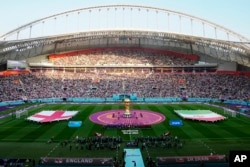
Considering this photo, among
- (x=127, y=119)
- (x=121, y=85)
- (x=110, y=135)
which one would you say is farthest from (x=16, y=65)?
(x=110, y=135)

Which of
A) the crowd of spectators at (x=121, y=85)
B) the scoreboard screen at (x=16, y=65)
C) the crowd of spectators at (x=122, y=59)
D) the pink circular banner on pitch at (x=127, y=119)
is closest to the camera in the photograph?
the pink circular banner on pitch at (x=127, y=119)

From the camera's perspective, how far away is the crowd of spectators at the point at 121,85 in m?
78.1

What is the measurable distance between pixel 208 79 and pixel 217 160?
62.6 m

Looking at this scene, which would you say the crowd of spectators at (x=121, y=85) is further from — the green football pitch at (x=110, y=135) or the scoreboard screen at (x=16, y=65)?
the green football pitch at (x=110, y=135)

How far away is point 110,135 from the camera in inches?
1478

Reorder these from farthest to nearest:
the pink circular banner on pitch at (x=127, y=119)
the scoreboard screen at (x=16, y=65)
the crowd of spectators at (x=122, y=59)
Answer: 1. the crowd of spectators at (x=122, y=59)
2. the scoreboard screen at (x=16, y=65)
3. the pink circular banner on pitch at (x=127, y=119)

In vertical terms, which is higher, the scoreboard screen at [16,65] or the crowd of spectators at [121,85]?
the scoreboard screen at [16,65]

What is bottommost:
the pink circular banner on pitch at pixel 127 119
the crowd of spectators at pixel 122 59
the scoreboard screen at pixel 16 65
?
the pink circular banner on pitch at pixel 127 119

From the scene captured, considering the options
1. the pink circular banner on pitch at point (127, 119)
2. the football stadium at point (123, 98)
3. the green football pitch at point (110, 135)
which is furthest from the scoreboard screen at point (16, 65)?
the pink circular banner on pitch at point (127, 119)

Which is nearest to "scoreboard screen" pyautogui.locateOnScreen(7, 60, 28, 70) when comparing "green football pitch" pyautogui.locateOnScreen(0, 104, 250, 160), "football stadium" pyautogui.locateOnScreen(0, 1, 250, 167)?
"football stadium" pyautogui.locateOnScreen(0, 1, 250, 167)

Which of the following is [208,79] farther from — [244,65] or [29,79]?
[29,79]

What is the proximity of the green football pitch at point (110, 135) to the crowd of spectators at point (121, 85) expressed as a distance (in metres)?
28.8

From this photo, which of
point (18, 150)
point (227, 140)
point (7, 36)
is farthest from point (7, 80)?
point (227, 140)

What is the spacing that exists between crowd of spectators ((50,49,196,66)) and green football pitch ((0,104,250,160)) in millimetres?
44741
